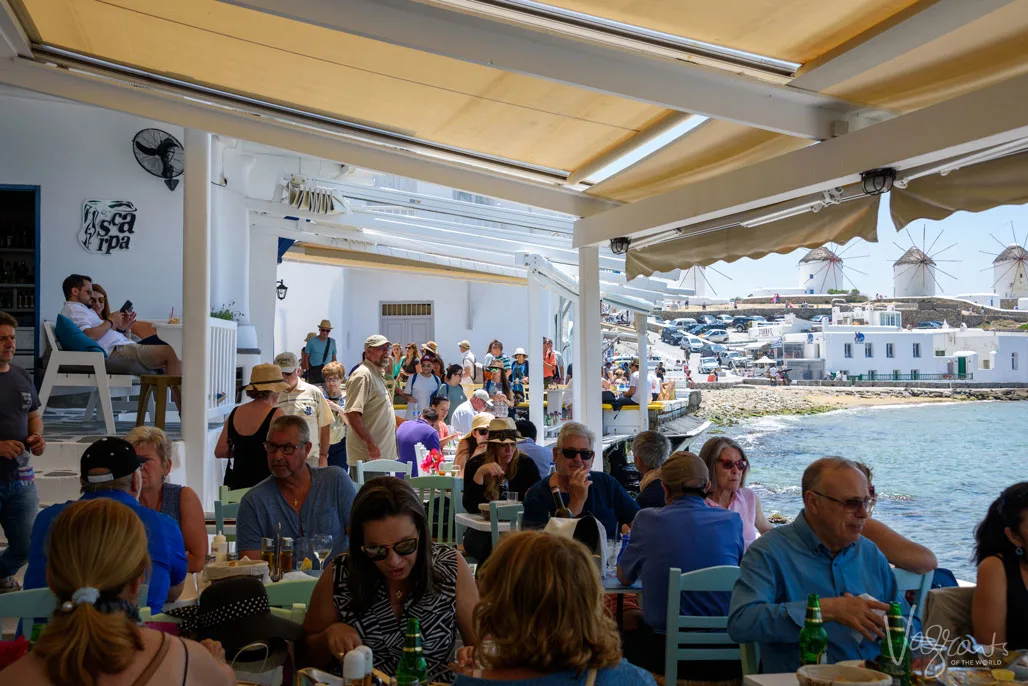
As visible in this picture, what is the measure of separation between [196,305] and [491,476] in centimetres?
307

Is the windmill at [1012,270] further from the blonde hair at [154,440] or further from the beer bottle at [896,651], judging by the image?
the blonde hair at [154,440]

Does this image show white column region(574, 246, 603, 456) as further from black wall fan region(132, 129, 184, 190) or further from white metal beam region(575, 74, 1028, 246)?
black wall fan region(132, 129, 184, 190)

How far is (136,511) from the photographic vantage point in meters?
3.32

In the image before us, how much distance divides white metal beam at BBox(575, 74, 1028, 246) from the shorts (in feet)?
13.9

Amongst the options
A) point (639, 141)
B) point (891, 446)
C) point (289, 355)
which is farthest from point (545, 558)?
point (891, 446)

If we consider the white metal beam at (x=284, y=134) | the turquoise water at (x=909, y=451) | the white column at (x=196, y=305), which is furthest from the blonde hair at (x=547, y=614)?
the turquoise water at (x=909, y=451)

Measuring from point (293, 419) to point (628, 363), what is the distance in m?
17.2

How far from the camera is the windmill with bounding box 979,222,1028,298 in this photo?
6.29 meters

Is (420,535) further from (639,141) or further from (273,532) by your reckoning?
(639,141)

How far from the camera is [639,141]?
5703 millimetres

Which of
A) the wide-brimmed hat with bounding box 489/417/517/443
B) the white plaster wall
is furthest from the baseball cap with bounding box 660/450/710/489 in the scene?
the white plaster wall

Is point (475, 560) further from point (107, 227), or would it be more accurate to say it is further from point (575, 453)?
point (107, 227)

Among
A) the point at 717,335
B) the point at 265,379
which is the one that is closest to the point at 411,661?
the point at 265,379

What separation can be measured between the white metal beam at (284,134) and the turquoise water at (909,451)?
16.4 m
